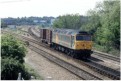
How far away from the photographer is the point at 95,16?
5588 cm

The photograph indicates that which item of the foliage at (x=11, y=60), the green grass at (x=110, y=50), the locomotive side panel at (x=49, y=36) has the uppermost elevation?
the foliage at (x=11, y=60)

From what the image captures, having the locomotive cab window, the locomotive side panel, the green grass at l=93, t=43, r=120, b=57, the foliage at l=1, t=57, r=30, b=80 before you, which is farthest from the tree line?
the foliage at l=1, t=57, r=30, b=80

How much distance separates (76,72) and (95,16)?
1326 inches

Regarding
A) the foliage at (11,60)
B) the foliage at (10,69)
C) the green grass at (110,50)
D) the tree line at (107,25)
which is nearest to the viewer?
the foliage at (10,69)

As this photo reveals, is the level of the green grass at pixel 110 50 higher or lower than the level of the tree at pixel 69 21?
lower

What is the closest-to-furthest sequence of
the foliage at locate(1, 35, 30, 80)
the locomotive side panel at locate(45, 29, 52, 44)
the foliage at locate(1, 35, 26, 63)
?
the foliage at locate(1, 35, 30, 80)
the foliage at locate(1, 35, 26, 63)
the locomotive side panel at locate(45, 29, 52, 44)

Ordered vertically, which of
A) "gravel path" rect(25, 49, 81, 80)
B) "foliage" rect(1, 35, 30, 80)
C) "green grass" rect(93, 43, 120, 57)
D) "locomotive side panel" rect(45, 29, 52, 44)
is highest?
"foliage" rect(1, 35, 30, 80)

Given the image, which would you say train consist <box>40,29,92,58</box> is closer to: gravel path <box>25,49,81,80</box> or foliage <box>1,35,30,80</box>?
gravel path <box>25,49,81,80</box>

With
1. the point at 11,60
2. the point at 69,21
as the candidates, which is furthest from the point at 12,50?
the point at 69,21

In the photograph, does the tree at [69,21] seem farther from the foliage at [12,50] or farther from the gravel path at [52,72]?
the foliage at [12,50]

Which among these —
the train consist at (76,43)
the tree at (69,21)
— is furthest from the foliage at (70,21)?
the train consist at (76,43)

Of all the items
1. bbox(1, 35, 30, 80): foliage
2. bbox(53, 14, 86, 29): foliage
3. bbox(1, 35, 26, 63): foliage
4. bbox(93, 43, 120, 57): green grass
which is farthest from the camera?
bbox(53, 14, 86, 29): foliage

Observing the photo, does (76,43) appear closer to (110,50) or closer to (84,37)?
(84,37)

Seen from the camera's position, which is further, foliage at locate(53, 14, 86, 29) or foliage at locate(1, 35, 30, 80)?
foliage at locate(53, 14, 86, 29)
